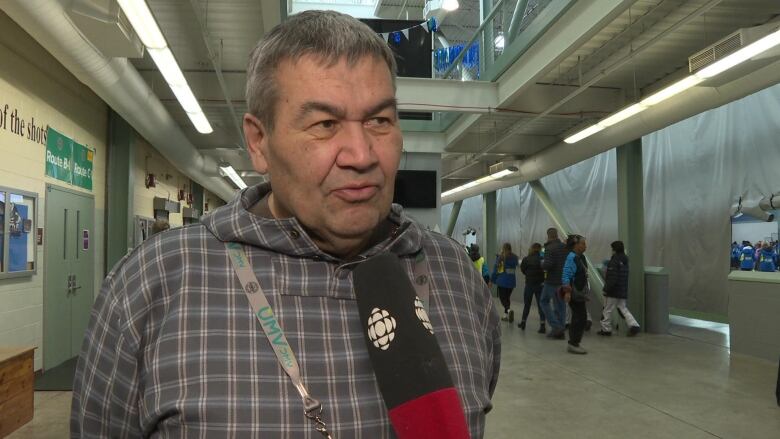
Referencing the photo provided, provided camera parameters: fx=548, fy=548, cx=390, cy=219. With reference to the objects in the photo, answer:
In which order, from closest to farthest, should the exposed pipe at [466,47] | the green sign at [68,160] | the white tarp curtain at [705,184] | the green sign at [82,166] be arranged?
the green sign at [68,160] < the green sign at [82,166] < the exposed pipe at [466,47] < the white tarp curtain at [705,184]

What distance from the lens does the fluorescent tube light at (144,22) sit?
3.27 meters

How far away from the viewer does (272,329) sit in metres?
0.76

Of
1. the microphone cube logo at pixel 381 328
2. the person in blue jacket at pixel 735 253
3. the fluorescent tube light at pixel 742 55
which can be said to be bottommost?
the person in blue jacket at pixel 735 253

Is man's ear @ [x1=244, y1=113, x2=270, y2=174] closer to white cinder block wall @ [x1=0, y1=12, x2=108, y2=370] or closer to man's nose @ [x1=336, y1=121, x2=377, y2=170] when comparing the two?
man's nose @ [x1=336, y1=121, x2=377, y2=170]

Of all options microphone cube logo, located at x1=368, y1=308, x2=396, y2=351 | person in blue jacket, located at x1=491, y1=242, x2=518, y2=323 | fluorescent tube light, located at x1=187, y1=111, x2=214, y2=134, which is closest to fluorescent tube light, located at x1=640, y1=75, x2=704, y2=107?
person in blue jacket, located at x1=491, y1=242, x2=518, y2=323

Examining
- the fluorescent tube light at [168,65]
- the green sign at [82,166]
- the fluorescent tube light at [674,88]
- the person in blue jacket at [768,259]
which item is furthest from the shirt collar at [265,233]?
the person in blue jacket at [768,259]

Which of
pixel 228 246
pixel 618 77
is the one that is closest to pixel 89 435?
pixel 228 246

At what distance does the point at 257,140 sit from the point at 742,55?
4834 millimetres

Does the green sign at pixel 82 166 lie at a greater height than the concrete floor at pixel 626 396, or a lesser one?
greater

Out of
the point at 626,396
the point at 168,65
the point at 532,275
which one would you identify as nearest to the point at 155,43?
the point at 168,65

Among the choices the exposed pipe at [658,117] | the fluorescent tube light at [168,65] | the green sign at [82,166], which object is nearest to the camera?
the fluorescent tube light at [168,65]

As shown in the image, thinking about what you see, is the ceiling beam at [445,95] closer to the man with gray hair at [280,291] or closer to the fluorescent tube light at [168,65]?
the fluorescent tube light at [168,65]

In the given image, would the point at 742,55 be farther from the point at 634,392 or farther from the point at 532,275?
the point at 532,275

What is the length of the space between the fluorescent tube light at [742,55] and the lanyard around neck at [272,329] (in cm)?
460
